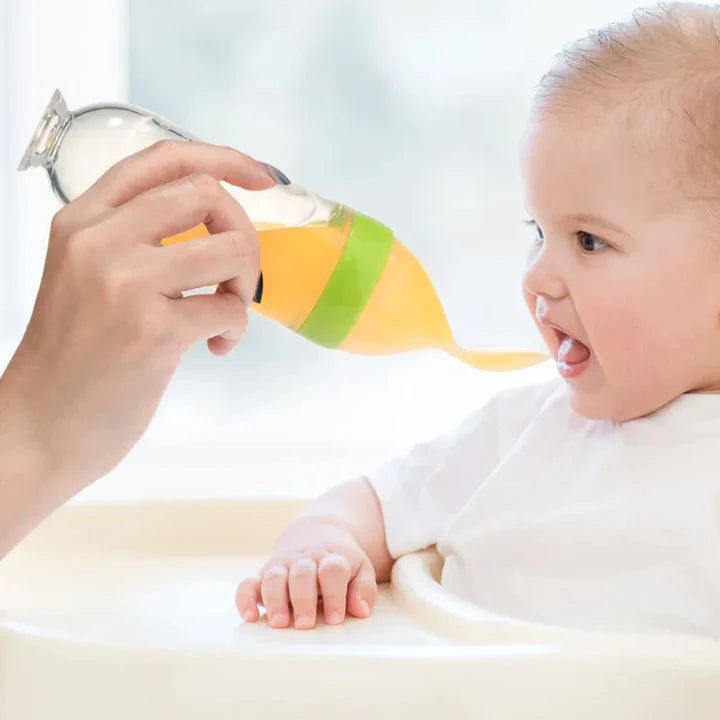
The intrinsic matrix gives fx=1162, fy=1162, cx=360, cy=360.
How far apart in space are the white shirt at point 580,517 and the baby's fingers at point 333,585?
120 mm

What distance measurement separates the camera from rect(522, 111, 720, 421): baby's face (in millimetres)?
857

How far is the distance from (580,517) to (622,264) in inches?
7.6

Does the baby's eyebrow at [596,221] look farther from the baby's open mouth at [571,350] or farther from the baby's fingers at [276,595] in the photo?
the baby's fingers at [276,595]

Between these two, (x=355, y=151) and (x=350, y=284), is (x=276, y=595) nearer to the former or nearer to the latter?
(x=350, y=284)

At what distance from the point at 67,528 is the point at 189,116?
1049 millimetres

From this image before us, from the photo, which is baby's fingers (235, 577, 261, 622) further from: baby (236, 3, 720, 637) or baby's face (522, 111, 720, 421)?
baby's face (522, 111, 720, 421)

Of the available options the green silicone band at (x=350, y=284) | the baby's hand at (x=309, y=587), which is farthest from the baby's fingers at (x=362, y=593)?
the green silicone band at (x=350, y=284)

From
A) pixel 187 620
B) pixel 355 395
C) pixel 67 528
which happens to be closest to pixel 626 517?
pixel 187 620

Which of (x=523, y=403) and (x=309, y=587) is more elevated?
(x=523, y=403)

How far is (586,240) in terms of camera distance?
0.89 meters

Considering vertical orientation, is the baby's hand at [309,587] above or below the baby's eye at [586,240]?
below

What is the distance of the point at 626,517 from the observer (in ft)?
2.79

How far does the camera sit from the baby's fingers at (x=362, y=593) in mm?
844

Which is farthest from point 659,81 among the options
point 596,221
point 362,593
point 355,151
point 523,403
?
point 355,151
